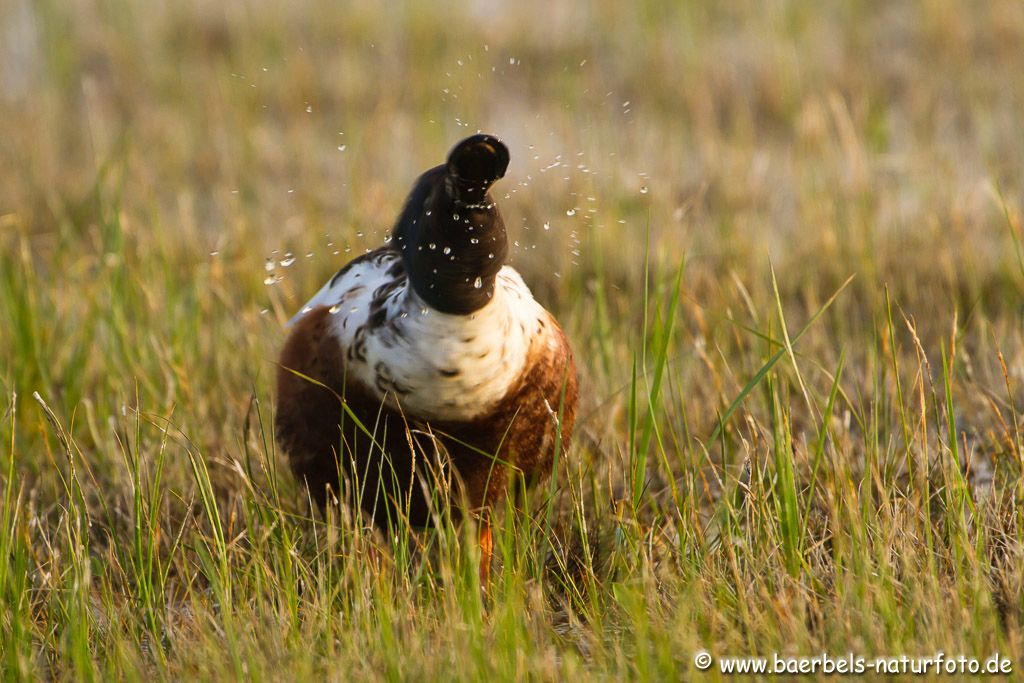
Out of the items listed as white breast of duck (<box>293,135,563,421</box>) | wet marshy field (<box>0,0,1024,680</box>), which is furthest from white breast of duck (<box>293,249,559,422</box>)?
wet marshy field (<box>0,0,1024,680</box>)

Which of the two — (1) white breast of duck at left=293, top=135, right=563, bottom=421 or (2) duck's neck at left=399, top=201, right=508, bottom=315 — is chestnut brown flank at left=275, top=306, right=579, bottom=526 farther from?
(2) duck's neck at left=399, top=201, right=508, bottom=315

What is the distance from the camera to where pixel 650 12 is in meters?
6.74

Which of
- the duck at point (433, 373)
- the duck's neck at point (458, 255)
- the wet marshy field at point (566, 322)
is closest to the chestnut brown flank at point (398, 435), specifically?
the duck at point (433, 373)

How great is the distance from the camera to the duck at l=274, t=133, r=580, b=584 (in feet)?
7.48

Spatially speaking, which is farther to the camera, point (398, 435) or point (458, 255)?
point (398, 435)

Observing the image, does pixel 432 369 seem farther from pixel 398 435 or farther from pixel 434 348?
pixel 398 435

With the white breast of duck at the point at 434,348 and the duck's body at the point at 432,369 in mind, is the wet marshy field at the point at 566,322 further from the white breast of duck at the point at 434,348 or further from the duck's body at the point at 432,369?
the white breast of duck at the point at 434,348

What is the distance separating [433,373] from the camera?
94.7 inches

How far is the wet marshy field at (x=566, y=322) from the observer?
2328 millimetres

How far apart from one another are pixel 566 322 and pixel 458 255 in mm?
1961

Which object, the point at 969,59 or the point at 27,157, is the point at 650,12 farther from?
the point at 27,157

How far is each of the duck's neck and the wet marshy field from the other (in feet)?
1.18

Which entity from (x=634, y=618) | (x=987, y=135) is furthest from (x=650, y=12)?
(x=634, y=618)

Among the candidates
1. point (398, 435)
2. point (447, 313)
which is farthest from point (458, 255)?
point (398, 435)
